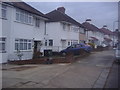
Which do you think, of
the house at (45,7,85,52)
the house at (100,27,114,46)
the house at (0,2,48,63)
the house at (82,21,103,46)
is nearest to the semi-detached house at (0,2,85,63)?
the house at (0,2,48,63)

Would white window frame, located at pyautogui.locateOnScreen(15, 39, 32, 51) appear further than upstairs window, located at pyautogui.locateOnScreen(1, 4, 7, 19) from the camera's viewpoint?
Yes

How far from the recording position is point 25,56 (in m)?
20.1

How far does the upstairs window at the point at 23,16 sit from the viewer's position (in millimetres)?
18938

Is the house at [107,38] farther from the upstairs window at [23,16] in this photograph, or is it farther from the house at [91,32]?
the upstairs window at [23,16]

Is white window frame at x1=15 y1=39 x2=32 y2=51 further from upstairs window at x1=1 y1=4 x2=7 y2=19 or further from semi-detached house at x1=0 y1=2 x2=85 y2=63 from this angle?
upstairs window at x1=1 y1=4 x2=7 y2=19

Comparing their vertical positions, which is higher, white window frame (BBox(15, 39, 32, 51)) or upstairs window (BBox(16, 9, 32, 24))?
upstairs window (BBox(16, 9, 32, 24))

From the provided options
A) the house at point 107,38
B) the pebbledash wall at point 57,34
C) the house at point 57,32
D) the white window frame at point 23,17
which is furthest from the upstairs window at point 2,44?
the house at point 107,38

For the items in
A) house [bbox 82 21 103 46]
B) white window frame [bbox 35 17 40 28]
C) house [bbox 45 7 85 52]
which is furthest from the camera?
house [bbox 82 21 103 46]

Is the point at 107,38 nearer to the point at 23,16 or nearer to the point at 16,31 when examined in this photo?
the point at 23,16

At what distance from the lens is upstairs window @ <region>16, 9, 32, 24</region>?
746 inches

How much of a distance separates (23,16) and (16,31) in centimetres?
210

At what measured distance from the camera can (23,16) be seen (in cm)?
1983

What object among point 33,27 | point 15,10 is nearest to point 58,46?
point 33,27

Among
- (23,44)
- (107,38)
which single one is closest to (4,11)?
(23,44)
